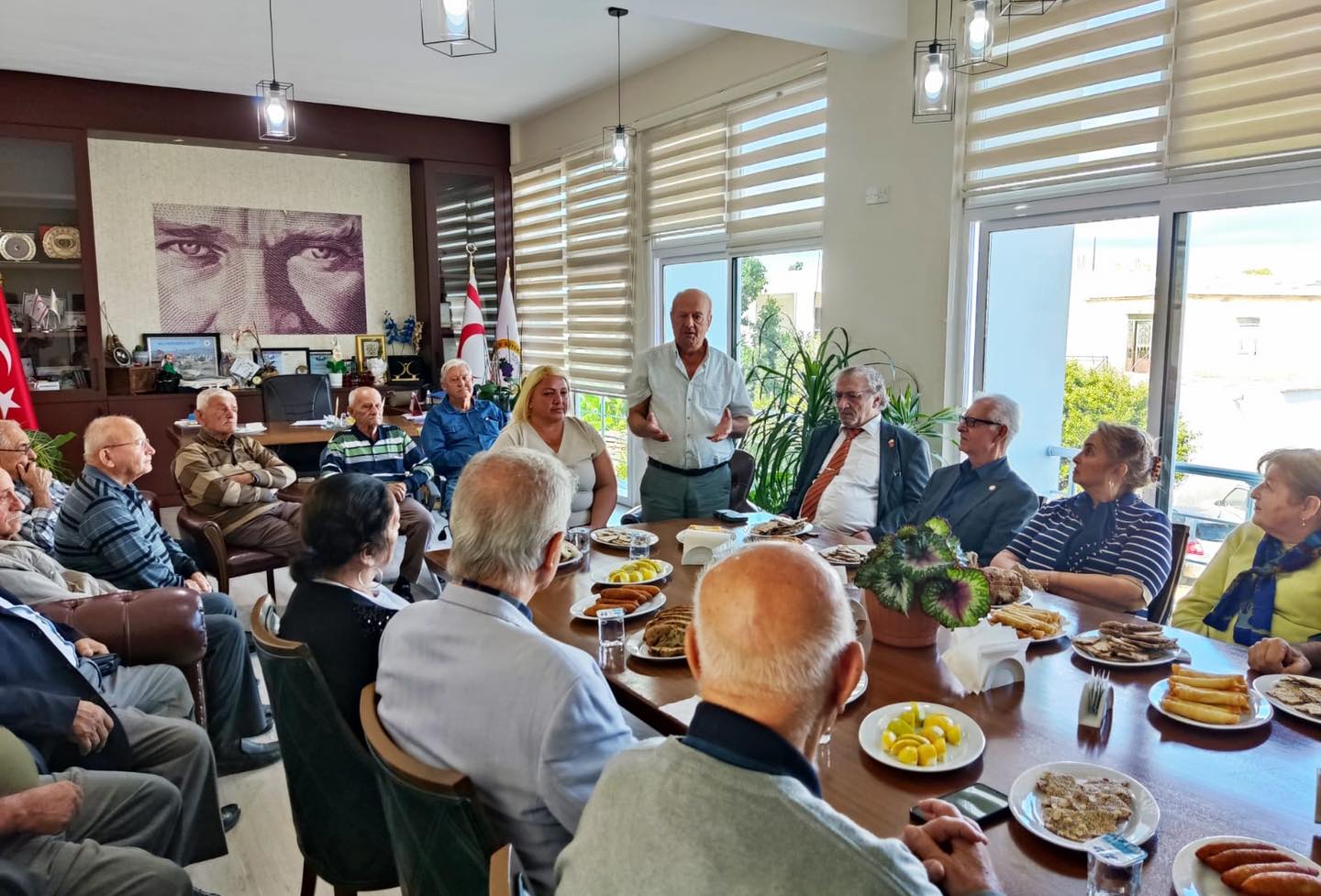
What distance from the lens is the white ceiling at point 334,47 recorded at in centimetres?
474

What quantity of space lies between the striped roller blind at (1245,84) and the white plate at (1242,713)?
214 cm

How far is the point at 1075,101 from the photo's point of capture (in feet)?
11.4

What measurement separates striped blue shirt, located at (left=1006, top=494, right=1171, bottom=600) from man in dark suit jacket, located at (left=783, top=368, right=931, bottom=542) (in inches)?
25.5

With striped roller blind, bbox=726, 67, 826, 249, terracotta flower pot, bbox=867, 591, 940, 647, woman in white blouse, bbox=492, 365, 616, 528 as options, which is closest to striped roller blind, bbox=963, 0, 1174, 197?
striped roller blind, bbox=726, 67, 826, 249

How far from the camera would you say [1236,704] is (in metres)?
1.58

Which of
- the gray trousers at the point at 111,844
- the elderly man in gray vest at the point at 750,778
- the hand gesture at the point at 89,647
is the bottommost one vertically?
the gray trousers at the point at 111,844

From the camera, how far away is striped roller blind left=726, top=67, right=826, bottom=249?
4703mm

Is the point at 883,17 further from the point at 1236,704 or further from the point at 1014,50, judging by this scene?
the point at 1236,704

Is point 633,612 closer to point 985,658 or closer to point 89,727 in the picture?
point 985,658

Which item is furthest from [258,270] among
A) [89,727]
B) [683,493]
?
[89,727]

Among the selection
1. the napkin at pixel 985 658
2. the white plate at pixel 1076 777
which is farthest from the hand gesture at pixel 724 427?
the white plate at pixel 1076 777

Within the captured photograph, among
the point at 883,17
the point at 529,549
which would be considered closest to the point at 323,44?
the point at 883,17

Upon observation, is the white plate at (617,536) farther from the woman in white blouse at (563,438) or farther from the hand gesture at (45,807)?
the hand gesture at (45,807)

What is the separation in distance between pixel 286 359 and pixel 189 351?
714 mm
